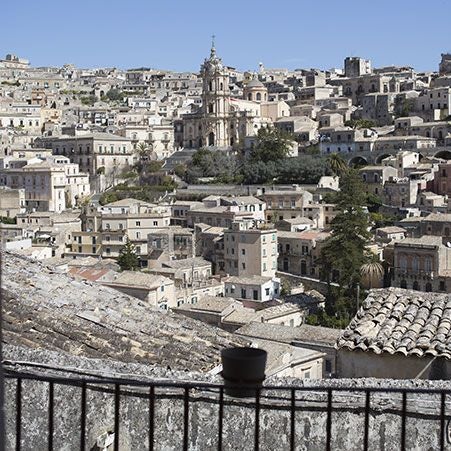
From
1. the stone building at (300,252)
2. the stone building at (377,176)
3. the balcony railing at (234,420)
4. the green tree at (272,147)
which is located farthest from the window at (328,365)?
the green tree at (272,147)

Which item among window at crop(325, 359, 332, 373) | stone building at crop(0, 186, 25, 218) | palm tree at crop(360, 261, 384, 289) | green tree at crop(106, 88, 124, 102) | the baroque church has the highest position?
green tree at crop(106, 88, 124, 102)

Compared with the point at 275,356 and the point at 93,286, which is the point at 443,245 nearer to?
the point at 275,356

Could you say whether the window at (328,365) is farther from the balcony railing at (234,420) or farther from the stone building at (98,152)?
the stone building at (98,152)

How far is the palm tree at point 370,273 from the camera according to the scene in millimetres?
25797

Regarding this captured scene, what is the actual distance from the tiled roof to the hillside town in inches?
0.9

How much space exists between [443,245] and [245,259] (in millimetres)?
7023

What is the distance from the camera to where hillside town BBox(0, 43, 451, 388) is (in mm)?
15352

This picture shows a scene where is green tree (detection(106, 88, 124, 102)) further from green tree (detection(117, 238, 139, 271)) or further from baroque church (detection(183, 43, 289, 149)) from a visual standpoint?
green tree (detection(117, 238, 139, 271))

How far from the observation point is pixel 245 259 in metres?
29.5

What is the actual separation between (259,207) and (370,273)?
1073cm

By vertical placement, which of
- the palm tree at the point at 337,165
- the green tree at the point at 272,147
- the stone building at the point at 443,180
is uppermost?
the green tree at the point at 272,147

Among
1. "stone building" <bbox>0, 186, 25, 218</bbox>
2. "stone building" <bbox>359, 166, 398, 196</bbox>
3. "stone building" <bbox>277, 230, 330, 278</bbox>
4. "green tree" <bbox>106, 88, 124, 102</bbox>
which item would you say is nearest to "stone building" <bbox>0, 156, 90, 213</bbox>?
"stone building" <bbox>0, 186, 25, 218</bbox>

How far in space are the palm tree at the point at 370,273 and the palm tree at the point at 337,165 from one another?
14190mm

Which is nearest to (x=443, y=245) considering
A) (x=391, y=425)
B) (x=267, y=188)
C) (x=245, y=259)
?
(x=245, y=259)
